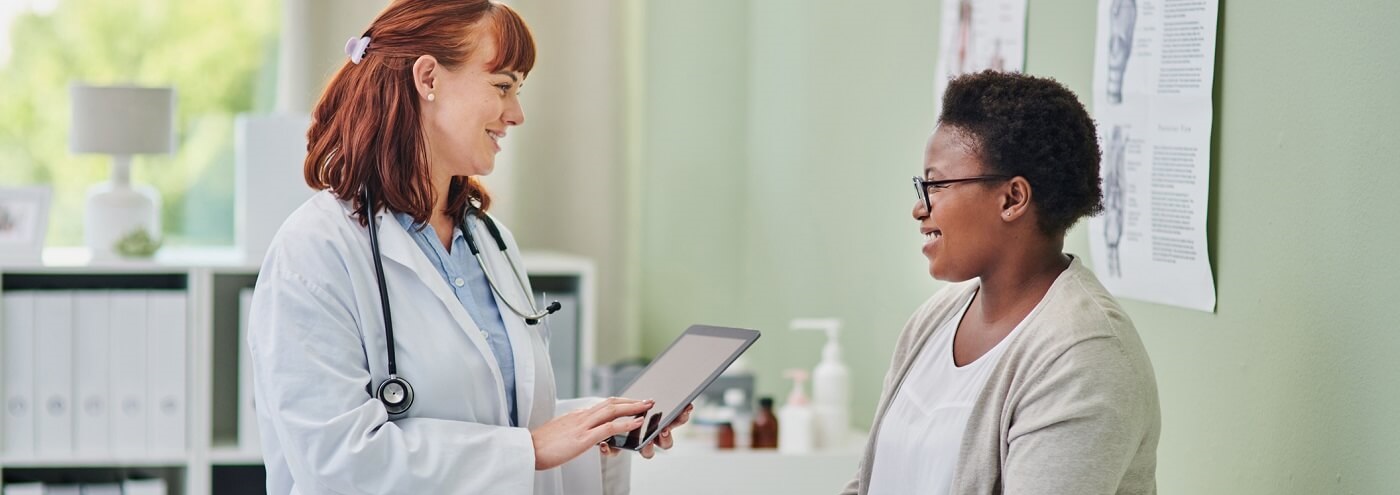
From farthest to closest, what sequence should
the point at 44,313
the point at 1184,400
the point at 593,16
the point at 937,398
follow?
the point at 593,16
the point at 44,313
the point at 1184,400
the point at 937,398

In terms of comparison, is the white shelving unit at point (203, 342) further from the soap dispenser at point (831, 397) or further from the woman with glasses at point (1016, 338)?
the woman with glasses at point (1016, 338)

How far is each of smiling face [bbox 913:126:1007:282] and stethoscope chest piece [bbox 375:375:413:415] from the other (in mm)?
599

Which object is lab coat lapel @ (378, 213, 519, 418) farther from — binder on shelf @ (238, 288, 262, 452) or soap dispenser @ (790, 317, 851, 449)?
binder on shelf @ (238, 288, 262, 452)

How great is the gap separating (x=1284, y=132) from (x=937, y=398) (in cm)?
46

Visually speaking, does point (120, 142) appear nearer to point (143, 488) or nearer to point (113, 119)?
point (113, 119)

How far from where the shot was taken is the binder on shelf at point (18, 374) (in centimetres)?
284

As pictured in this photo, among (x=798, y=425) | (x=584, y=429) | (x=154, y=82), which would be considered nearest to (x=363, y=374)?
(x=584, y=429)

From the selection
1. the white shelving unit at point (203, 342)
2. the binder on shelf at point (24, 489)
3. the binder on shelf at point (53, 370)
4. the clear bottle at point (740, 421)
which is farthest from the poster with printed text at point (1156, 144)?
the binder on shelf at point (24, 489)

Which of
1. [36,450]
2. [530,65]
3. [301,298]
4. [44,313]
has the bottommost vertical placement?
[36,450]

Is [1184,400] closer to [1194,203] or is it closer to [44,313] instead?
[1194,203]

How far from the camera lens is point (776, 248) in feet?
10.5

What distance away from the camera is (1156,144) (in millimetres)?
1583

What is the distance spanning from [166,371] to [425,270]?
162 centimetres

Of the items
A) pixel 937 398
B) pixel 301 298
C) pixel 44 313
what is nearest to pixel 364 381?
pixel 301 298
